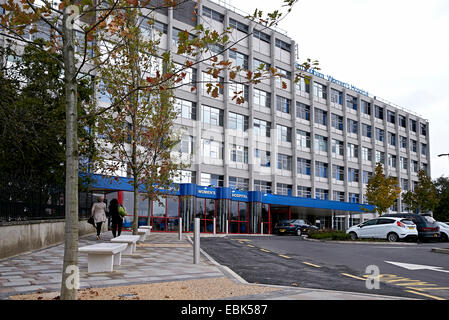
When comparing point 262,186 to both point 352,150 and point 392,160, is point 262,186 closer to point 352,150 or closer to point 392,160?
point 352,150

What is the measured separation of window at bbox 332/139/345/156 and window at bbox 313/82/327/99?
5.63m

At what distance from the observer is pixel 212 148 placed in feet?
131

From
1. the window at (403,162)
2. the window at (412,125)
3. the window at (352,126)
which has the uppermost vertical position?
the window at (412,125)

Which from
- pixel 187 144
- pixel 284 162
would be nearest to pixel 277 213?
pixel 284 162

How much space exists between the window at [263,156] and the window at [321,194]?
8938mm

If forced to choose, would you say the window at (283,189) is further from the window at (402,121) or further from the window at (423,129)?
the window at (423,129)

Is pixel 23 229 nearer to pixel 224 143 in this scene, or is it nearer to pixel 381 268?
pixel 381 268

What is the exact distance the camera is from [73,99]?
5668 millimetres

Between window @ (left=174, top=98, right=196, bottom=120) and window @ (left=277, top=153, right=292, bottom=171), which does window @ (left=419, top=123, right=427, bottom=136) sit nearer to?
window @ (left=277, top=153, right=292, bottom=171)

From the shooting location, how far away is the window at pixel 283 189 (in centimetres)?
4569

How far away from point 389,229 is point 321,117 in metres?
29.0

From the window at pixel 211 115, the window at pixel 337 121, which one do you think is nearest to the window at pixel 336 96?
the window at pixel 337 121

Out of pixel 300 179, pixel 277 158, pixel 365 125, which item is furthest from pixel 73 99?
pixel 365 125

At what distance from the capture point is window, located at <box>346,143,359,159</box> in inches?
2195
